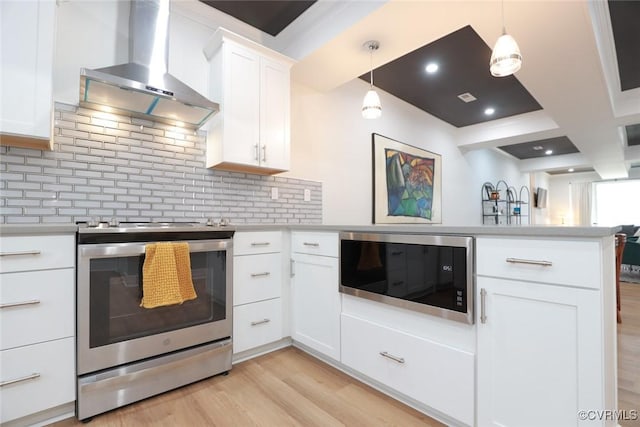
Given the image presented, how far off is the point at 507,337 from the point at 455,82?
3087 mm

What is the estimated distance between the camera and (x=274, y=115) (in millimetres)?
2453

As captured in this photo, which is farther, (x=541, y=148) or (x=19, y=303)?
(x=541, y=148)

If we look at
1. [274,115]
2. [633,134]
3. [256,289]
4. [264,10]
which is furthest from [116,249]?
[633,134]

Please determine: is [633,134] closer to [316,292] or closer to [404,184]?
[404,184]

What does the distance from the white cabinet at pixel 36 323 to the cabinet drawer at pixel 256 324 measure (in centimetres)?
87

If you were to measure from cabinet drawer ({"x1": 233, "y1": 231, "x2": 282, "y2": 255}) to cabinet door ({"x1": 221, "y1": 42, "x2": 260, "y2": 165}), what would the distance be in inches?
21.3

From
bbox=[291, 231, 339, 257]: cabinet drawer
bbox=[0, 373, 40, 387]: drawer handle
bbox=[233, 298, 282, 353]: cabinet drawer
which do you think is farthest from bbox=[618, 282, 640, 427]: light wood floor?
bbox=[0, 373, 40, 387]: drawer handle

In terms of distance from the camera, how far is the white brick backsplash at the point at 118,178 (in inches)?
66.4

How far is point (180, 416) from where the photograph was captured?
1518 mm

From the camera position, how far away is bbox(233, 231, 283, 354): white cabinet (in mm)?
2088

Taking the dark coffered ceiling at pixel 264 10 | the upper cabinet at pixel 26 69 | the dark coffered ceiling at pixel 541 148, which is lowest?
the upper cabinet at pixel 26 69

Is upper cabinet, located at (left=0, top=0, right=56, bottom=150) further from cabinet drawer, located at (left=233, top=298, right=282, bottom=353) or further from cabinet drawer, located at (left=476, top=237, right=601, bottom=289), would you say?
cabinet drawer, located at (left=476, top=237, right=601, bottom=289)

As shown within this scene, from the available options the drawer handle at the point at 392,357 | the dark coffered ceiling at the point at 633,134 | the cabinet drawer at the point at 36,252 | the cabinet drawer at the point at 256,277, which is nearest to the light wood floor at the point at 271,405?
the drawer handle at the point at 392,357

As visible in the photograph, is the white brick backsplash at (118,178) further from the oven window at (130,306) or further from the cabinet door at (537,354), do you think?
the cabinet door at (537,354)
